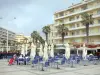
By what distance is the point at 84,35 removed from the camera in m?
60.7

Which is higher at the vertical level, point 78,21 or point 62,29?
point 78,21

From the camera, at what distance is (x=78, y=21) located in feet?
212

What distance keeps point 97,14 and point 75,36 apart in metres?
10.9

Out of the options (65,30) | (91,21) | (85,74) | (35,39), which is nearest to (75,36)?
(65,30)

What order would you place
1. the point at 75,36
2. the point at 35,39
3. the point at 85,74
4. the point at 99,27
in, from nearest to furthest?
the point at 85,74 → the point at 99,27 → the point at 75,36 → the point at 35,39

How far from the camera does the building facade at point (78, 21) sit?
5838 centimetres

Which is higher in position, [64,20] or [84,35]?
[64,20]

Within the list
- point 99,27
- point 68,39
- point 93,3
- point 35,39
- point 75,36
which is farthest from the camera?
point 35,39

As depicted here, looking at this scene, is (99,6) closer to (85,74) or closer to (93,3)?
(93,3)

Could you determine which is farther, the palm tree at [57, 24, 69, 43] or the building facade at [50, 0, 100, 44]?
the palm tree at [57, 24, 69, 43]

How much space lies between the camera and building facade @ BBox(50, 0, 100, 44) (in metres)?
58.4

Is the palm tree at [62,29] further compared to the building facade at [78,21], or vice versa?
the palm tree at [62,29]

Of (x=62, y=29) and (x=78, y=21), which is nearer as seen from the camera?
(x=78, y=21)

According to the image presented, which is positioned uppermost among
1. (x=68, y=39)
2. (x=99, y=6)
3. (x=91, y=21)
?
(x=99, y=6)
